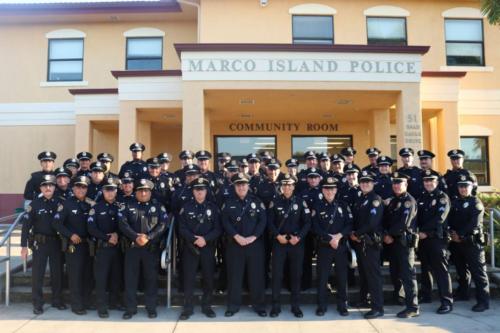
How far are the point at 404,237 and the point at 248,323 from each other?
2.56 m

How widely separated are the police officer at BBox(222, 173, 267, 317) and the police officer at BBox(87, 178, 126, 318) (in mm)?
1638

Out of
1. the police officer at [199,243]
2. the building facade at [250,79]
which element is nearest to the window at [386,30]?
the building facade at [250,79]

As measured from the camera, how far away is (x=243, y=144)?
14.5 meters

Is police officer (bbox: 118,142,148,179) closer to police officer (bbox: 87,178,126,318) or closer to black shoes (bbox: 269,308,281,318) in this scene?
police officer (bbox: 87,178,126,318)

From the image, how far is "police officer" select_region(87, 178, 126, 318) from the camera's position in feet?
21.2

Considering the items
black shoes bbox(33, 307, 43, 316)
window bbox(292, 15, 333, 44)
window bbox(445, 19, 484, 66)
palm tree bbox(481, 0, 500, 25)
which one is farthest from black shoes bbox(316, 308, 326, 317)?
window bbox(445, 19, 484, 66)

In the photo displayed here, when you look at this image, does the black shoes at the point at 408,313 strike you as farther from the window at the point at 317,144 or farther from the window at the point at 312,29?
the window at the point at 312,29

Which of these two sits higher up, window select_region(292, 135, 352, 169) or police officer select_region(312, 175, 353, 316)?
window select_region(292, 135, 352, 169)

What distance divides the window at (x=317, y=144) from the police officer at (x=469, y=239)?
752cm

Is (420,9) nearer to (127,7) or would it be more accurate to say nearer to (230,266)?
(127,7)

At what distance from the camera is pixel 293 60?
34.0 ft

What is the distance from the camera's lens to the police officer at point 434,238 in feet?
21.5

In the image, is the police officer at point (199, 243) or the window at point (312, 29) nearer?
the police officer at point (199, 243)

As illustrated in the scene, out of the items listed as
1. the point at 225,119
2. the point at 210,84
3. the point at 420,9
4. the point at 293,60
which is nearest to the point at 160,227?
the point at 210,84
